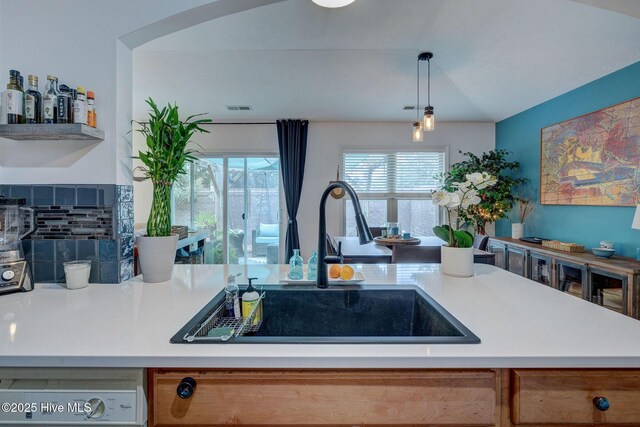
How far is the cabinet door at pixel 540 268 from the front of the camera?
10.0 feet

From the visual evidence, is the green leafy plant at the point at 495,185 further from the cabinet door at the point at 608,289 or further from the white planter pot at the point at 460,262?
the white planter pot at the point at 460,262

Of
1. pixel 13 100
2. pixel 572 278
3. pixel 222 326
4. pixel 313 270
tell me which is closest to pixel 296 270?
pixel 313 270

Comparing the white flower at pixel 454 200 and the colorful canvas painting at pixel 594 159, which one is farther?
the colorful canvas painting at pixel 594 159

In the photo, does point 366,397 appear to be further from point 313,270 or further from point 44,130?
point 44,130

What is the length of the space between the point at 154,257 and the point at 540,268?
352 centimetres

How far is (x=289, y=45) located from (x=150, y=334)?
3108 millimetres

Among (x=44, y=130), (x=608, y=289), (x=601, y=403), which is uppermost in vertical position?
(x=44, y=130)

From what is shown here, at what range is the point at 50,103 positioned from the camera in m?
1.31

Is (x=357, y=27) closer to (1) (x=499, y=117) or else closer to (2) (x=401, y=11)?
(2) (x=401, y=11)

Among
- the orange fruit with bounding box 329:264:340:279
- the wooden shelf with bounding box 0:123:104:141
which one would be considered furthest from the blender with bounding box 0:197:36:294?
the orange fruit with bounding box 329:264:340:279

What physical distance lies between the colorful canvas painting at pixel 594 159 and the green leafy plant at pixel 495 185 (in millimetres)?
412

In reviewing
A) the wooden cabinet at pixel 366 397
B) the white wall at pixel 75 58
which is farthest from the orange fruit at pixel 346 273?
the white wall at pixel 75 58

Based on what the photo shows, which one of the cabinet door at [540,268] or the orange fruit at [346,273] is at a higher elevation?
the orange fruit at [346,273]

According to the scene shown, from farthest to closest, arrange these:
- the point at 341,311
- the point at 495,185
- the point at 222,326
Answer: the point at 495,185
the point at 341,311
the point at 222,326
